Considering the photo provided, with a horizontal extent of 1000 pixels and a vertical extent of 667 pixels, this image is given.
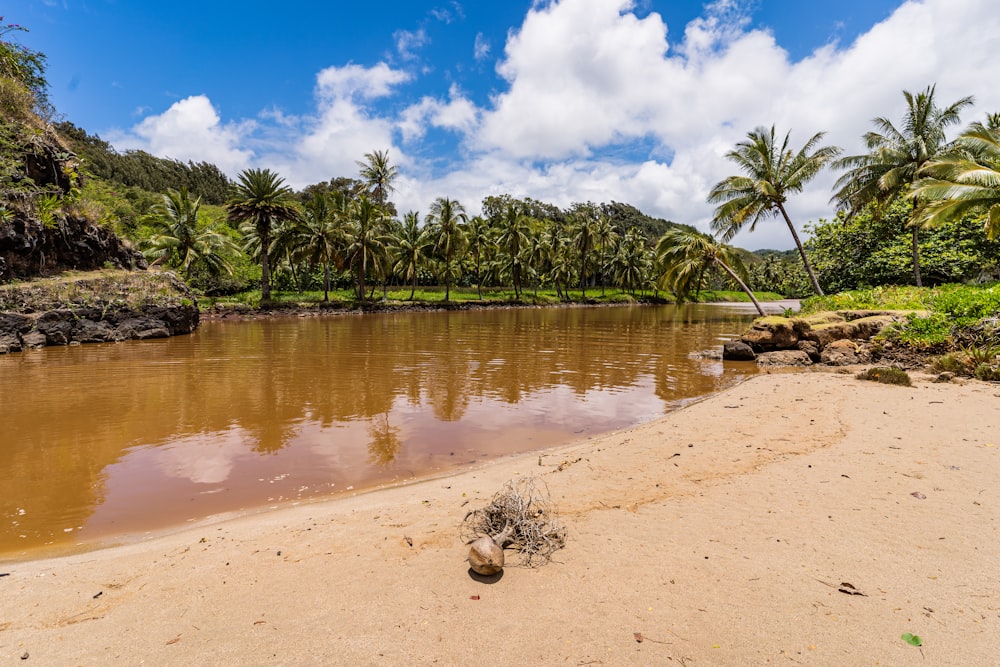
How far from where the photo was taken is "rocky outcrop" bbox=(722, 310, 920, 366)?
1484cm

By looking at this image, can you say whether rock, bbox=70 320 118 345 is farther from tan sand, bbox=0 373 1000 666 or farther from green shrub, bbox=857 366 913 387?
green shrub, bbox=857 366 913 387

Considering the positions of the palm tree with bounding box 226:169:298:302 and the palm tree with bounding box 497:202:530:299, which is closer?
the palm tree with bounding box 226:169:298:302

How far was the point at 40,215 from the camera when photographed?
20.8 m

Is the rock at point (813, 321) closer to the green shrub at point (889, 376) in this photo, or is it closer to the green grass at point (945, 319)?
the green grass at point (945, 319)

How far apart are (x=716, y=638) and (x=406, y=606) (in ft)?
6.68

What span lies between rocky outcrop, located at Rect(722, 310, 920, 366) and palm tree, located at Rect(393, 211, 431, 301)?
4159cm

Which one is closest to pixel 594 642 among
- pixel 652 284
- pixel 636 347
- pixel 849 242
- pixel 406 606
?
pixel 406 606

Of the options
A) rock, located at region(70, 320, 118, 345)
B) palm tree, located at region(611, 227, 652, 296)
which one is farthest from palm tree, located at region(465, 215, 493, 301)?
rock, located at region(70, 320, 118, 345)

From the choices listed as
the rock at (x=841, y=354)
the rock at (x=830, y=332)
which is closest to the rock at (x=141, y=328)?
the rock at (x=841, y=354)

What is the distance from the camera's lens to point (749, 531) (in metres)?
4.02

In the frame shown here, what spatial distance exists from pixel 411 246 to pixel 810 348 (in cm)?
4501

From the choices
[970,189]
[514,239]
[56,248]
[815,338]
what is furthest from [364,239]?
[970,189]

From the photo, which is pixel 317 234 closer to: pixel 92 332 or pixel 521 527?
pixel 92 332

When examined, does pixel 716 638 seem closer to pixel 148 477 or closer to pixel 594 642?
pixel 594 642
